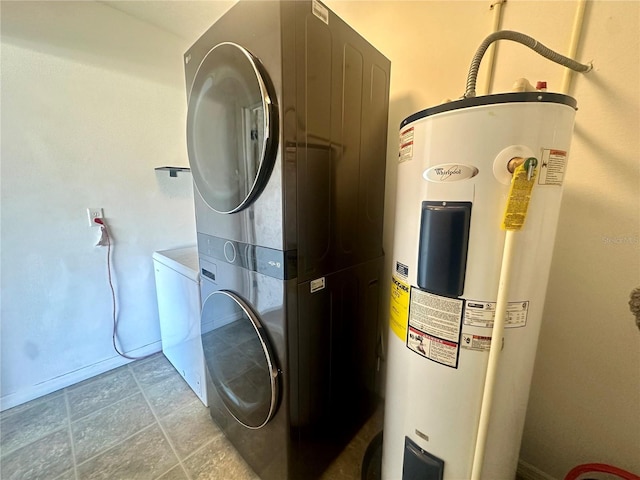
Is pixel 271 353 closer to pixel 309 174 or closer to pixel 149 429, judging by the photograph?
pixel 309 174

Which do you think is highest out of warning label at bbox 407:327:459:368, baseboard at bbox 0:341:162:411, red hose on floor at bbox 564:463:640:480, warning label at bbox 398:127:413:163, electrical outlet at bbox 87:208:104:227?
warning label at bbox 398:127:413:163

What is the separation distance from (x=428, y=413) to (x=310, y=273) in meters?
0.54

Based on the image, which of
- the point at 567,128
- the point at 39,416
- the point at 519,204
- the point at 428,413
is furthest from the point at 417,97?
the point at 39,416

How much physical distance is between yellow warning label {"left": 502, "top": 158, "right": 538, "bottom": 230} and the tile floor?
1253 millimetres

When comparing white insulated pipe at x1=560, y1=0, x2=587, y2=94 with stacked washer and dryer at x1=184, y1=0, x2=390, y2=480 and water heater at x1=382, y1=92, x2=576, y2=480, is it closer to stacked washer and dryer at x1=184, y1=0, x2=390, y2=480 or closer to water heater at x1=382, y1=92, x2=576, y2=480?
water heater at x1=382, y1=92, x2=576, y2=480

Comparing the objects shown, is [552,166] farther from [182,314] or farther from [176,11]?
[176,11]

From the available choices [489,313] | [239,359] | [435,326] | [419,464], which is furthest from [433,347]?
[239,359]

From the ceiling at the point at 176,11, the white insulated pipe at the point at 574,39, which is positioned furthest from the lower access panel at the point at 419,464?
the ceiling at the point at 176,11

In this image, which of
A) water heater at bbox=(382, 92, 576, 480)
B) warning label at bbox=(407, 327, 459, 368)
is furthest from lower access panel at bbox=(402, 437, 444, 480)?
warning label at bbox=(407, 327, 459, 368)

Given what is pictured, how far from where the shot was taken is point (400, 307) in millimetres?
785

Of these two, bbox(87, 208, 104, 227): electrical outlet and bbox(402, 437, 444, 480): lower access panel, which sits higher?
bbox(87, 208, 104, 227): electrical outlet

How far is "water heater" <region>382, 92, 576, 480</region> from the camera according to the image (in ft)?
1.85

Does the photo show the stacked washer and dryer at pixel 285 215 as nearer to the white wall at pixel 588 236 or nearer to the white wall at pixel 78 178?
the white wall at pixel 588 236

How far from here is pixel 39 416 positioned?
1.44m
